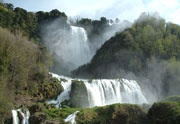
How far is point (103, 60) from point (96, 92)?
20098 mm

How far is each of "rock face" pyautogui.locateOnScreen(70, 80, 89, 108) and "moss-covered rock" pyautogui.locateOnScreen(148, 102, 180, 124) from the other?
10.8 m

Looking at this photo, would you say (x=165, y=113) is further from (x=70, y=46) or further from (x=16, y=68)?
(x=70, y=46)

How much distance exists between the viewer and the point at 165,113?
466 inches

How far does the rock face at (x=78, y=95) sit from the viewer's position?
73.3ft

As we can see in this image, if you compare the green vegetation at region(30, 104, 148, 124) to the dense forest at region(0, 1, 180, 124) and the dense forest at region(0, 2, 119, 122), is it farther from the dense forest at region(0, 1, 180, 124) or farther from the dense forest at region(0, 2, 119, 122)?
the dense forest at region(0, 2, 119, 122)

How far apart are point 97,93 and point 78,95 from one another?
3.00 m

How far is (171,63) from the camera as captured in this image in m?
37.2

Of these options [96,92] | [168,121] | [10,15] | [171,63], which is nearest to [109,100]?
[96,92]

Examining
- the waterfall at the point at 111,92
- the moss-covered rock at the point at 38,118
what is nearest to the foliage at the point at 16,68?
the moss-covered rock at the point at 38,118

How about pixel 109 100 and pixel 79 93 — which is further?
pixel 109 100

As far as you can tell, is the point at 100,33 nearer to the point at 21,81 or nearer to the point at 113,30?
the point at 113,30

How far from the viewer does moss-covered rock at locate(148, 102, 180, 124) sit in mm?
11180

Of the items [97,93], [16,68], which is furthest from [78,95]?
[16,68]

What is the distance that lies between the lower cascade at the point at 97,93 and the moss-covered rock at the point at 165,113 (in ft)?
35.9
